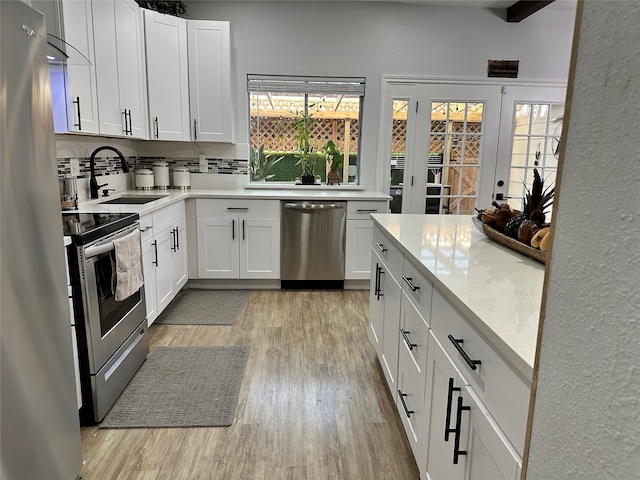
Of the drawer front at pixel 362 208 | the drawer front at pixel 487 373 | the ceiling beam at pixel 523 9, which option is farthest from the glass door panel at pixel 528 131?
the drawer front at pixel 487 373

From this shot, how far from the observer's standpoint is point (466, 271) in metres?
1.46

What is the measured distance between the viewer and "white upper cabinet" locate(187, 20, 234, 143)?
12.8ft

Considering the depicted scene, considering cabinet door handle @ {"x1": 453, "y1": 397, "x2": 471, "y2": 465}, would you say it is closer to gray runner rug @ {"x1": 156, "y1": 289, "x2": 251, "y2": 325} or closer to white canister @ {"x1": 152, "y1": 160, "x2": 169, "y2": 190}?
gray runner rug @ {"x1": 156, "y1": 289, "x2": 251, "y2": 325}

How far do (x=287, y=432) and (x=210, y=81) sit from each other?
3175mm

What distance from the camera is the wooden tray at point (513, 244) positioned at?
1.55 meters

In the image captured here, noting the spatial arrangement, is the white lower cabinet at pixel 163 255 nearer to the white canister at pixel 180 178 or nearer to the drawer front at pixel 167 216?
the drawer front at pixel 167 216

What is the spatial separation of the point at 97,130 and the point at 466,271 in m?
2.51

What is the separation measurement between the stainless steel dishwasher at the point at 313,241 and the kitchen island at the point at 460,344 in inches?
65.2

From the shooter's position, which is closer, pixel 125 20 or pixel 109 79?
pixel 109 79

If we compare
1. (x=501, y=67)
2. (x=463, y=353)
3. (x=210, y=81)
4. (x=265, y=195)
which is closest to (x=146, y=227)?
(x=265, y=195)

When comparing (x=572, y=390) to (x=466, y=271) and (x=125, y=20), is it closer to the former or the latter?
(x=466, y=271)

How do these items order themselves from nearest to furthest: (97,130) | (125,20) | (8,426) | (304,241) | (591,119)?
1. (591,119)
2. (8,426)
3. (97,130)
4. (125,20)
5. (304,241)

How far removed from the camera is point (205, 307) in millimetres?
3602

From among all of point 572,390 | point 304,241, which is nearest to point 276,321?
point 304,241
